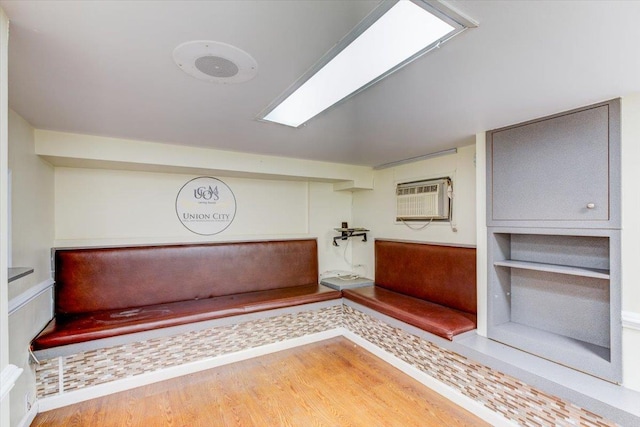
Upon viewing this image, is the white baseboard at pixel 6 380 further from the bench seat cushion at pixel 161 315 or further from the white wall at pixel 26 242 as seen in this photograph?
the bench seat cushion at pixel 161 315

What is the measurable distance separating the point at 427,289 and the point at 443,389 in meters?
1.00

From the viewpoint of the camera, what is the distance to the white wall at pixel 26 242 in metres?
1.96

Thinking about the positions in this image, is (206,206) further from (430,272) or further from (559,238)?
(559,238)

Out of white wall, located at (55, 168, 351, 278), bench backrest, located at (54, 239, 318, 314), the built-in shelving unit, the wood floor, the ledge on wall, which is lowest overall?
the wood floor

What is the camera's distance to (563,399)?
173 centimetres

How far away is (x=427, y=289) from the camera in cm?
321

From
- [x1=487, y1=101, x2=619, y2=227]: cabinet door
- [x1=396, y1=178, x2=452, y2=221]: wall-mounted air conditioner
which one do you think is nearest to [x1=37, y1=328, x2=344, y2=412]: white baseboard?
[x1=396, y1=178, x2=452, y2=221]: wall-mounted air conditioner

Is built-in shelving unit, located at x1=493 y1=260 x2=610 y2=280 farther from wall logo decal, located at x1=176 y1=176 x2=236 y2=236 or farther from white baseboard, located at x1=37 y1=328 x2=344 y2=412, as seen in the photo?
wall logo decal, located at x1=176 y1=176 x2=236 y2=236

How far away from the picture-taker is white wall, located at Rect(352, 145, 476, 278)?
299 cm

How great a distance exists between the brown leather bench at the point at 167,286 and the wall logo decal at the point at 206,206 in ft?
0.88

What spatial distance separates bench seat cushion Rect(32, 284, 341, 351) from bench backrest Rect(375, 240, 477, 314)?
2.44 ft

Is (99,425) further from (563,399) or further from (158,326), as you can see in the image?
(563,399)

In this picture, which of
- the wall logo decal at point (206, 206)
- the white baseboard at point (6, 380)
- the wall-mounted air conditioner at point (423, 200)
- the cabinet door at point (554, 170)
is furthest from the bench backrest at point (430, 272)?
the white baseboard at point (6, 380)

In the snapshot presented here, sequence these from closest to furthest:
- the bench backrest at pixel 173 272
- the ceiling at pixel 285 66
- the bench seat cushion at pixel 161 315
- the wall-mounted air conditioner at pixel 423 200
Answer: the ceiling at pixel 285 66
the bench seat cushion at pixel 161 315
the bench backrest at pixel 173 272
the wall-mounted air conditioner at pixel 423 200
